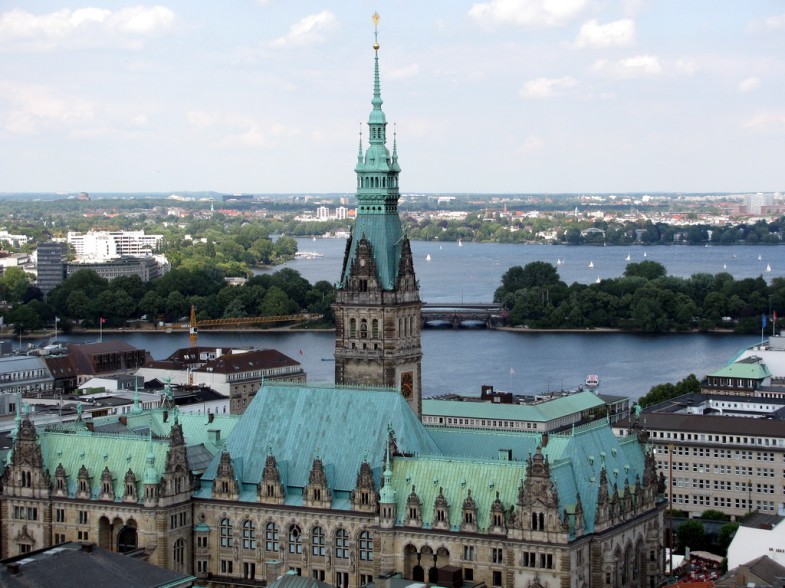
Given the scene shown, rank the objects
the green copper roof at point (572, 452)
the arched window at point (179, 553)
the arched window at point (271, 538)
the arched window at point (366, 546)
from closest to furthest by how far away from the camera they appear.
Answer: the green copper roof at point (572, 452) < the arched window at point (366, 546) < the arched window at point (271, 538) < the arched window at point (179, 553)

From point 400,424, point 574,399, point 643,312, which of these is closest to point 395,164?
point 400,424

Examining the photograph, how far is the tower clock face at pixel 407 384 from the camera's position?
71938 millimetres

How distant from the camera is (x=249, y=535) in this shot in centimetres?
6338

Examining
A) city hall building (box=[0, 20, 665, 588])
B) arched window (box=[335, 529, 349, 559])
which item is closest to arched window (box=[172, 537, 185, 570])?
city hall building (box=[0, 20, 665, 588])

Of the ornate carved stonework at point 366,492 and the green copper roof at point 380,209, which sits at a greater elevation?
the green copper roof at point 380,209

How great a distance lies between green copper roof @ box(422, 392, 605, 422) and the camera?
106438mm

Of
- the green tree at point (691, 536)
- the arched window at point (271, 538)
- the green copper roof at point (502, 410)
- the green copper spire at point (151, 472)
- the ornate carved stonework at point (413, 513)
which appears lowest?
the green tree at point (691, 536)

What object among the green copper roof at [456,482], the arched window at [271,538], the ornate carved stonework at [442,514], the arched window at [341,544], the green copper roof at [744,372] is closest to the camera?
the green copper roof at [456,482]

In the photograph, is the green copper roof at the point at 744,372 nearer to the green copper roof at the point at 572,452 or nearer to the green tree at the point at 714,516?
the green tree at the point at 714,516

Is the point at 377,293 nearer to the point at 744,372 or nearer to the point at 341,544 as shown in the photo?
the point at 341,544

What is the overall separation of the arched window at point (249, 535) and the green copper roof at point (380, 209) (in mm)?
12915

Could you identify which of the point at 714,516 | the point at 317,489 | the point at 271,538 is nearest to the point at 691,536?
the point at 714,516

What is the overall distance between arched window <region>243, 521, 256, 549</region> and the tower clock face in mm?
11066

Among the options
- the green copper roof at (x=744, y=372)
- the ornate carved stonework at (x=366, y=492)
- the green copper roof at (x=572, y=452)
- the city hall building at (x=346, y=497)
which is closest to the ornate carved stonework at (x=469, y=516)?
the city hall building at (x=346, y=497)
